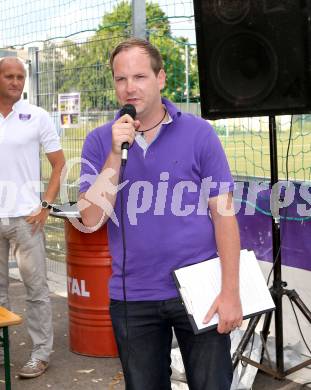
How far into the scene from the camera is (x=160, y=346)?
241 centimetres

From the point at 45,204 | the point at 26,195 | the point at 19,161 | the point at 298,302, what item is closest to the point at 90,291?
the point at 45,204

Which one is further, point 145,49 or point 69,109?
point 69,109

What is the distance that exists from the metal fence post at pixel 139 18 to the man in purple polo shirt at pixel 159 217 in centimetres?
234

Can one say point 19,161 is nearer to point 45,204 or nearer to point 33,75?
point 45,204

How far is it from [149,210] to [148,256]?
18cm

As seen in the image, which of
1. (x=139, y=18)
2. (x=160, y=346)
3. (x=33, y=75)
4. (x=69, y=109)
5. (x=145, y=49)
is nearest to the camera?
(x=145, y=49)

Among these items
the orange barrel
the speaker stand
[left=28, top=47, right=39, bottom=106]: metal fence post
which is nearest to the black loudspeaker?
the speaker stand

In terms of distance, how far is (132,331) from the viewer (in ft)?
7.75

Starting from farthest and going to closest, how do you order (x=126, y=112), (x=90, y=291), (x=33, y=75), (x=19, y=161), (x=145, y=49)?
(x=33, y=75) → (x=90, y=291) → (x=19, y=161) → (x=145, y=49) → (x=126, y=112)

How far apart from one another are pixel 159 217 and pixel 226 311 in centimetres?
42

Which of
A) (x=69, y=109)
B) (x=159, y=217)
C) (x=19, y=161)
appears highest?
(x=69, y=109)

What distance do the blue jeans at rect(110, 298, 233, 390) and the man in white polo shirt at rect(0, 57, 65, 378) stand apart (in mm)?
1818

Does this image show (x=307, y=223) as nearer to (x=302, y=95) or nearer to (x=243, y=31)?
(x=302, y=95)

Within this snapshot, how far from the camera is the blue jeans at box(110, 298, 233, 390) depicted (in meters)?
2.32
